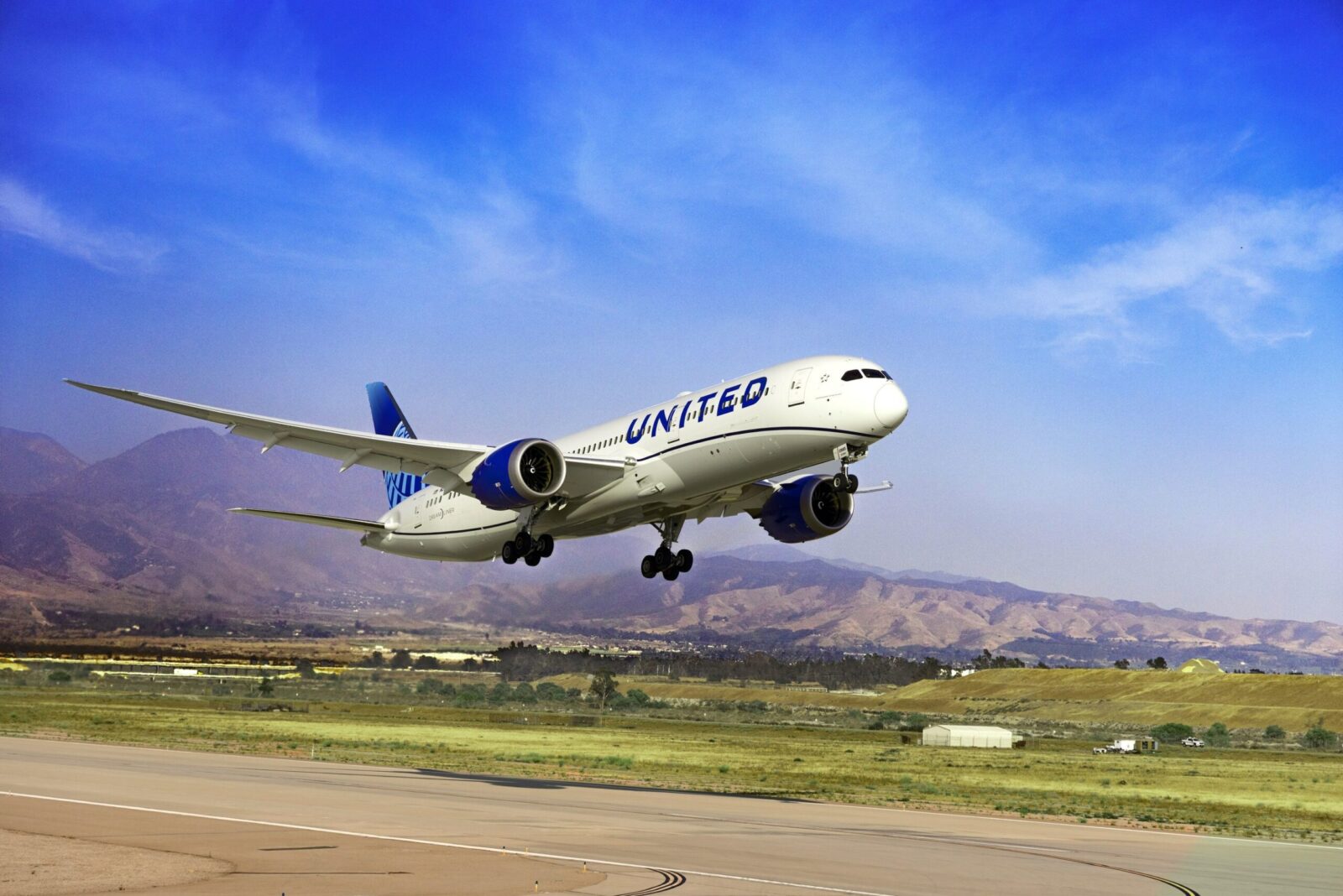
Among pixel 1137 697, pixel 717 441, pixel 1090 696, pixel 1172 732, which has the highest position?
pixel 717 441

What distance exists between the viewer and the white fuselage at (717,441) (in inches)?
1362

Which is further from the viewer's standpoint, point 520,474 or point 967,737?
point 967,737

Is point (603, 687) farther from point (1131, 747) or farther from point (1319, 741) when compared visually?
point (1319, 741)

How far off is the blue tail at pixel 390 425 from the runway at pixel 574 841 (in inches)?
775

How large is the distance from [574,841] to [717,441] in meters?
14.3

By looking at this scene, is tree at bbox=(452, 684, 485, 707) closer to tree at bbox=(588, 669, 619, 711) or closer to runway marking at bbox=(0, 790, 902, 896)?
tree at bbox=(588, 669, 619, 711)

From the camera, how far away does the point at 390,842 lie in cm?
2417

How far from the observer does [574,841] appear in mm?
25672

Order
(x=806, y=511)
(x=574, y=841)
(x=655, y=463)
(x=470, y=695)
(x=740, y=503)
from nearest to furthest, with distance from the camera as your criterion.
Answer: (x=574, y=841)
(x=655, y=463)
(x=806, y=511)
(x=740, y=503)
(x=470, y=695)

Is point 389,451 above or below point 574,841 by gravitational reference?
above

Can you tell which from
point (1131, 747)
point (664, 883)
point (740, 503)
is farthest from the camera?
point (1131, 747)

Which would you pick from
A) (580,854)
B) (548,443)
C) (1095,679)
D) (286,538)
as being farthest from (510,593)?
(1095,679)

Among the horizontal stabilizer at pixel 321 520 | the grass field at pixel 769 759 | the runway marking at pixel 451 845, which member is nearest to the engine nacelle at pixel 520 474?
the horizontal stabilizer at pixel 321 520

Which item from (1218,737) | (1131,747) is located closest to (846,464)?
(1131,747)
